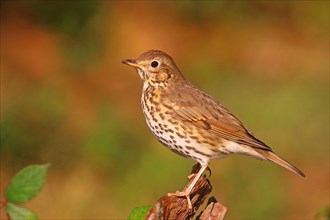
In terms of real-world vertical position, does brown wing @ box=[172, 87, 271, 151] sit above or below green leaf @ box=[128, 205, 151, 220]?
above

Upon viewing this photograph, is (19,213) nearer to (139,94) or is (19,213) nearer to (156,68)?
(156,68)

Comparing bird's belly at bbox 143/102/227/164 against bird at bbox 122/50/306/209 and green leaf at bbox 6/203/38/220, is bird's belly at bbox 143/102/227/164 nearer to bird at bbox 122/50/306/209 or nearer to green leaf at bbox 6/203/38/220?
bird at bbox 122/50/306/209

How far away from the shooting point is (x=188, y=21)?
28.0 feet

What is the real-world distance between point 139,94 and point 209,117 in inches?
149

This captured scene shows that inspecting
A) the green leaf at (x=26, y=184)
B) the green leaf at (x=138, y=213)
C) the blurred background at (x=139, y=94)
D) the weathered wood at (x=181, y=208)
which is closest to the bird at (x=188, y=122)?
the weathered wood at (x=181, y=208)

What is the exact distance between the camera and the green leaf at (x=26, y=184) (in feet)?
5.80

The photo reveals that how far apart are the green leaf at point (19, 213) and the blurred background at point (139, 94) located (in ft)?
12.6

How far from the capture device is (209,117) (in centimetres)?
363

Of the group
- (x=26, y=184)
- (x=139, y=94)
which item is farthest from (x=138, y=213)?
(x=139, y=94)

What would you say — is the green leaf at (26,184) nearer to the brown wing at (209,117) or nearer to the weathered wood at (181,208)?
the weathered wood at (181,208)

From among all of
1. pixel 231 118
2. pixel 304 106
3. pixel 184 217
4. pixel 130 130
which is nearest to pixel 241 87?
pixel 304 106

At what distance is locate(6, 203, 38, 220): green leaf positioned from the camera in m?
1.79

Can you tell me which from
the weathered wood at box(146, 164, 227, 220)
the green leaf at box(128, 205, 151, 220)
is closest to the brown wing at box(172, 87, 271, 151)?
the weathered wood at box(146, 164, 227, 220)

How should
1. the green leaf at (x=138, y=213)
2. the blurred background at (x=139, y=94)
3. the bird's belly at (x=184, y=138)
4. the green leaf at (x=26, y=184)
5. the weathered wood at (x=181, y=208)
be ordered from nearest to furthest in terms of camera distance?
the green leaf at (x=26, y=184) → the green leaf at (x=138, y=213) → the weathered wood at (x=181, y=208) → the bird's belly at (x=184, y=138) → the blurred background at (x=139, y=94)
